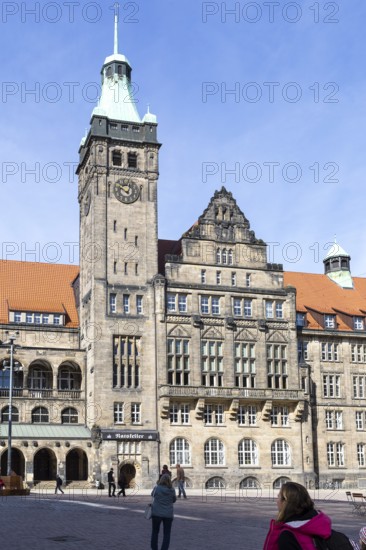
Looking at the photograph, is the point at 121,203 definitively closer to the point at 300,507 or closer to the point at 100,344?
the point at 100,344

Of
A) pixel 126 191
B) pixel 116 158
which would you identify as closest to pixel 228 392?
pixel 126 191

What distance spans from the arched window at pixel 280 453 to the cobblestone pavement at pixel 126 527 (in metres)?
28.3

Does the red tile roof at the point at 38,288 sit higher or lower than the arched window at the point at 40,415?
higher

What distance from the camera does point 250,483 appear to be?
193 ft

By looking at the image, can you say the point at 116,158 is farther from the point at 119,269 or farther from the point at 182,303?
the point at 182,303

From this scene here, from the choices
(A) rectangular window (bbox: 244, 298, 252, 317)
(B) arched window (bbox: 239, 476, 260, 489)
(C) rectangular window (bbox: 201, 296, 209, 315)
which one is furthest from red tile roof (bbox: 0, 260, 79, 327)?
(B) arched window (bbox: 239, 476, 260, 489)

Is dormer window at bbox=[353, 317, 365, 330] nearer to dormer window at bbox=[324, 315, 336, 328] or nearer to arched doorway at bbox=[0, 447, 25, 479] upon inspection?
dormer window at bbox=[324, 315, 336, 328]

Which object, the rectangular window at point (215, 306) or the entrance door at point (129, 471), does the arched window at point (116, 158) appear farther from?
the entrance door at point (129, 471)

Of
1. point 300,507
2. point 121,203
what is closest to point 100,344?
point 121,203

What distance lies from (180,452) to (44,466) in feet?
35.1

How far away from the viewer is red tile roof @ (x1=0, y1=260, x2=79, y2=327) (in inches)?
2485

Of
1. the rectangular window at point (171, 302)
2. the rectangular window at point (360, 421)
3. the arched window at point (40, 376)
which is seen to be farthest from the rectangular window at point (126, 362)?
the rectangular window at point (360, 421)

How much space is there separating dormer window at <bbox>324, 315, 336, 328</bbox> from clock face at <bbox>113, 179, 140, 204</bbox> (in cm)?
1998

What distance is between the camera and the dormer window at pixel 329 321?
2662 inches
